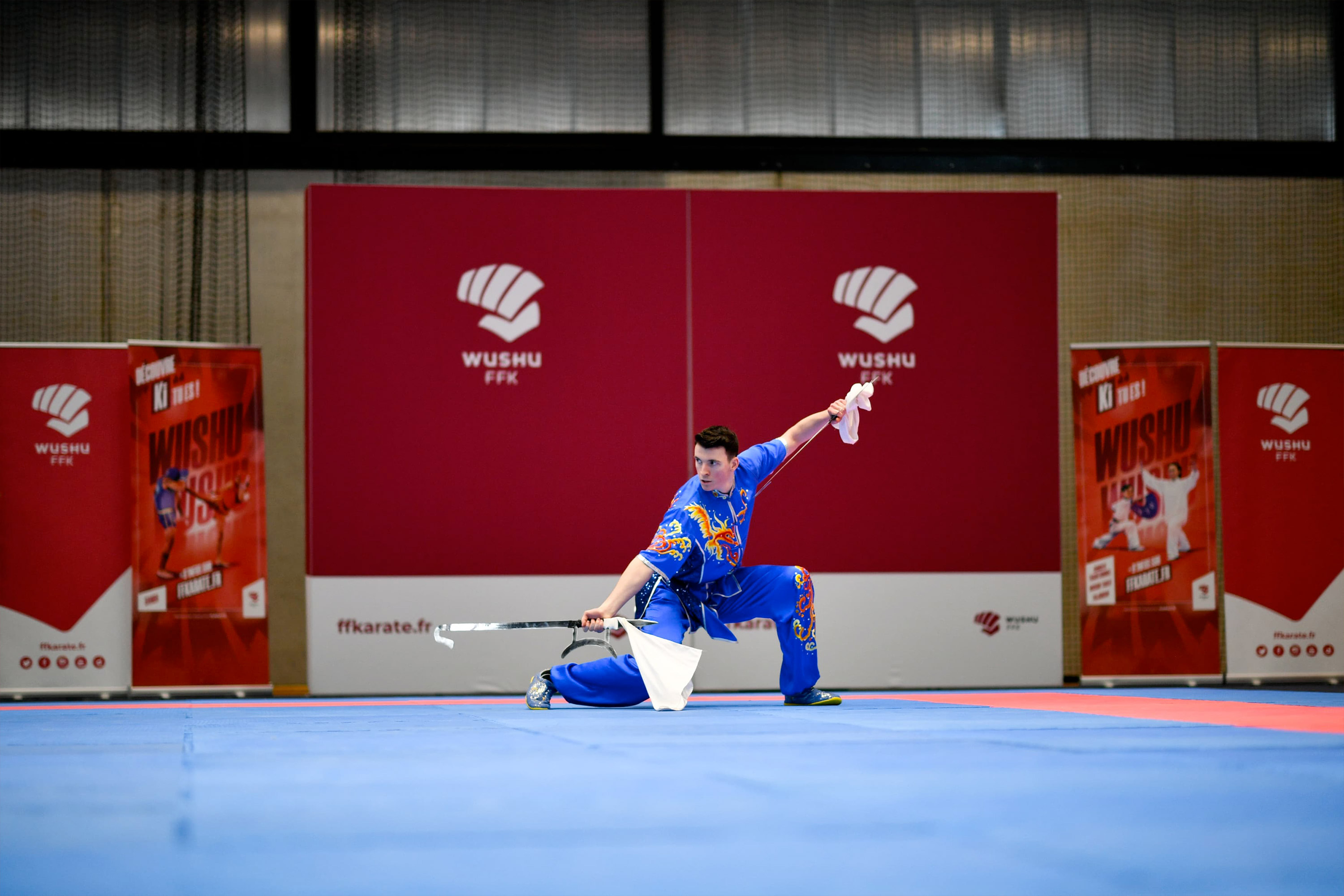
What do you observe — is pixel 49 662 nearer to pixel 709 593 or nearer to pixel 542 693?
pixel 542 693

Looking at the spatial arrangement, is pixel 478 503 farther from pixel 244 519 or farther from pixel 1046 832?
pixel 1046 832

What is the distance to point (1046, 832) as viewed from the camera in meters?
1.76

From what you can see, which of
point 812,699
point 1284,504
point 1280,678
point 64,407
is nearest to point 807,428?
point 812,699

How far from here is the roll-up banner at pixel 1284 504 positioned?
7445 millimetres

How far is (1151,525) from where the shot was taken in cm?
732

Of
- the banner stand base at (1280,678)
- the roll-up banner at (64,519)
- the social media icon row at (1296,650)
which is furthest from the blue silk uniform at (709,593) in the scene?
the social media icon row at (1296,650)

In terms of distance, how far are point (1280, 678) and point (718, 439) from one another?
4.43 meters

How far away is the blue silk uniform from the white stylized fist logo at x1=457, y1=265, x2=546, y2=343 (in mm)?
2376

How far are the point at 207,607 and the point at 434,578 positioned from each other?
123 cm

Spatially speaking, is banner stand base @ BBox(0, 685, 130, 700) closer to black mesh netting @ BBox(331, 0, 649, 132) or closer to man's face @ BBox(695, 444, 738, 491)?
man's face @ BBox(695, 444, 738, 491)

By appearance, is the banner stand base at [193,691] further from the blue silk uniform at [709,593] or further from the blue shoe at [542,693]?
the blue silk uniform at [709,593]

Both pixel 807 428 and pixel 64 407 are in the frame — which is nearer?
pixel 807 428

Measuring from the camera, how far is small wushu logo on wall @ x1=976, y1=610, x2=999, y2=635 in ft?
23.8

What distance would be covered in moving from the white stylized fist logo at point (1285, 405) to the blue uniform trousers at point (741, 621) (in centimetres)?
394
